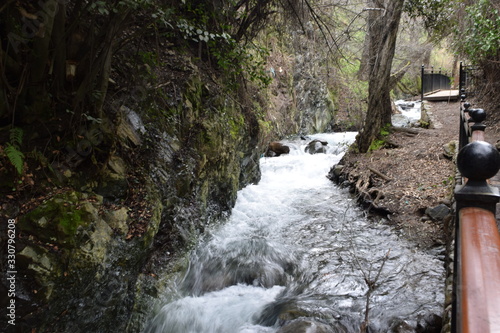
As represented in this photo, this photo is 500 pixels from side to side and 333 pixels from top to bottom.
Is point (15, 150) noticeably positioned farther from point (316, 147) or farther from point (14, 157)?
point (316, 147)

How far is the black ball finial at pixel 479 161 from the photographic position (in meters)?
0.99

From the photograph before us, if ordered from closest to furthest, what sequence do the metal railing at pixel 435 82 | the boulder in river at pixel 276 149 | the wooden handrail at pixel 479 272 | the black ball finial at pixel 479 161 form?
the wooden handrail at pixel 479 272, the black ball finial at pixel 479 161, the boulder in river at pixel 276 149, the metal railing at pixel 435 82

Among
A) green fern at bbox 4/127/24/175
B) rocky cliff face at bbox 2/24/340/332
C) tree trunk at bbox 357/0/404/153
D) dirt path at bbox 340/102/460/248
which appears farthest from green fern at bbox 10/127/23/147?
tree trunk at bbox 357/0/404/153

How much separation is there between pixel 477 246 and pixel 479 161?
11.1 inches

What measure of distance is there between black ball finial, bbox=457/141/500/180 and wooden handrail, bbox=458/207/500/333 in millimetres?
163

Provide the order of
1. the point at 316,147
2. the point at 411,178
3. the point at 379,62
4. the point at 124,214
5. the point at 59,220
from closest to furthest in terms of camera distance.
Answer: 1. the point at 59,220
2. the point at 124,214
3. the point at 411,178
4. the point at 379,62
5. the point at 316,147

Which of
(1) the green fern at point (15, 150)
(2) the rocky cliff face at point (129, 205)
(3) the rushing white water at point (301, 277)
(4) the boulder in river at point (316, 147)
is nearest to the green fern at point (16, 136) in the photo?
(1) the green fern at point (15, 150)

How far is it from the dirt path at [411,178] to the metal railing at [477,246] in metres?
4.87

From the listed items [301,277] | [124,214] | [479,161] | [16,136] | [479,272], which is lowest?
[301,277]

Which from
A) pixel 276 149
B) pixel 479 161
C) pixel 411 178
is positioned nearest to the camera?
pixel 479 161

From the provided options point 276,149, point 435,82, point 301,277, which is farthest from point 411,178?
point 435,82

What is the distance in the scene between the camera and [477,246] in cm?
97

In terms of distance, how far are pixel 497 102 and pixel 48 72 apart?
35.1 feet

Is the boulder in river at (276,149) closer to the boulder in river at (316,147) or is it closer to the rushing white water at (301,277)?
the boulder in river at (316,147)
